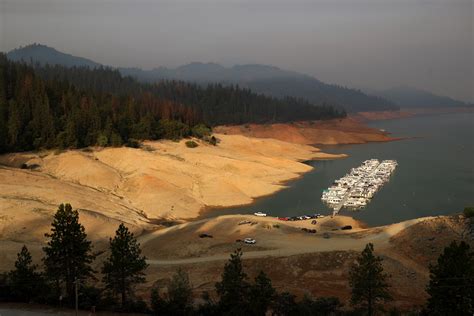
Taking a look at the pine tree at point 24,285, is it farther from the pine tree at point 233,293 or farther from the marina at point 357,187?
the marina at point 357,187

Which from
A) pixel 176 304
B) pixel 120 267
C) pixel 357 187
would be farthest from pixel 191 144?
pixel 176 304

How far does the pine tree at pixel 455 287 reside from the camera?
24.8 m

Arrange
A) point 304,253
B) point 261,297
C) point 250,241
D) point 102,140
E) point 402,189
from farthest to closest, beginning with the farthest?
point 102,140 → point 402,189 → point 250,241 → point 304,253 → point 261,297

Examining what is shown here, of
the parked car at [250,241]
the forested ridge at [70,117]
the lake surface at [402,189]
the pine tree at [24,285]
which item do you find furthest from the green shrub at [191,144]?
the pine tree at [24,285]

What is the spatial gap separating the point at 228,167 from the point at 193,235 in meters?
40.5

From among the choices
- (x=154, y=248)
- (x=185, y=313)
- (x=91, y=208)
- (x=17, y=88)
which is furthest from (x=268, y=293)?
(x=17, y=88)

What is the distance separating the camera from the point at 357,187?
8094 centimetres

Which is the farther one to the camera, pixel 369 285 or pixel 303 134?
pixel 303 134

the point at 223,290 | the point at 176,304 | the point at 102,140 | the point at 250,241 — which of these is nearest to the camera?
the point at 176,304

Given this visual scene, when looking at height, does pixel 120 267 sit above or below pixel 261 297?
above

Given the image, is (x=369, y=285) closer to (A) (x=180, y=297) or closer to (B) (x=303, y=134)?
(A) (x=180, y=297)

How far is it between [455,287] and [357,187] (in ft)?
187

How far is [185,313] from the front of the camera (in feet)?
86.8

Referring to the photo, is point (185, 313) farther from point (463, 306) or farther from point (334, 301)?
point (463, 306)
